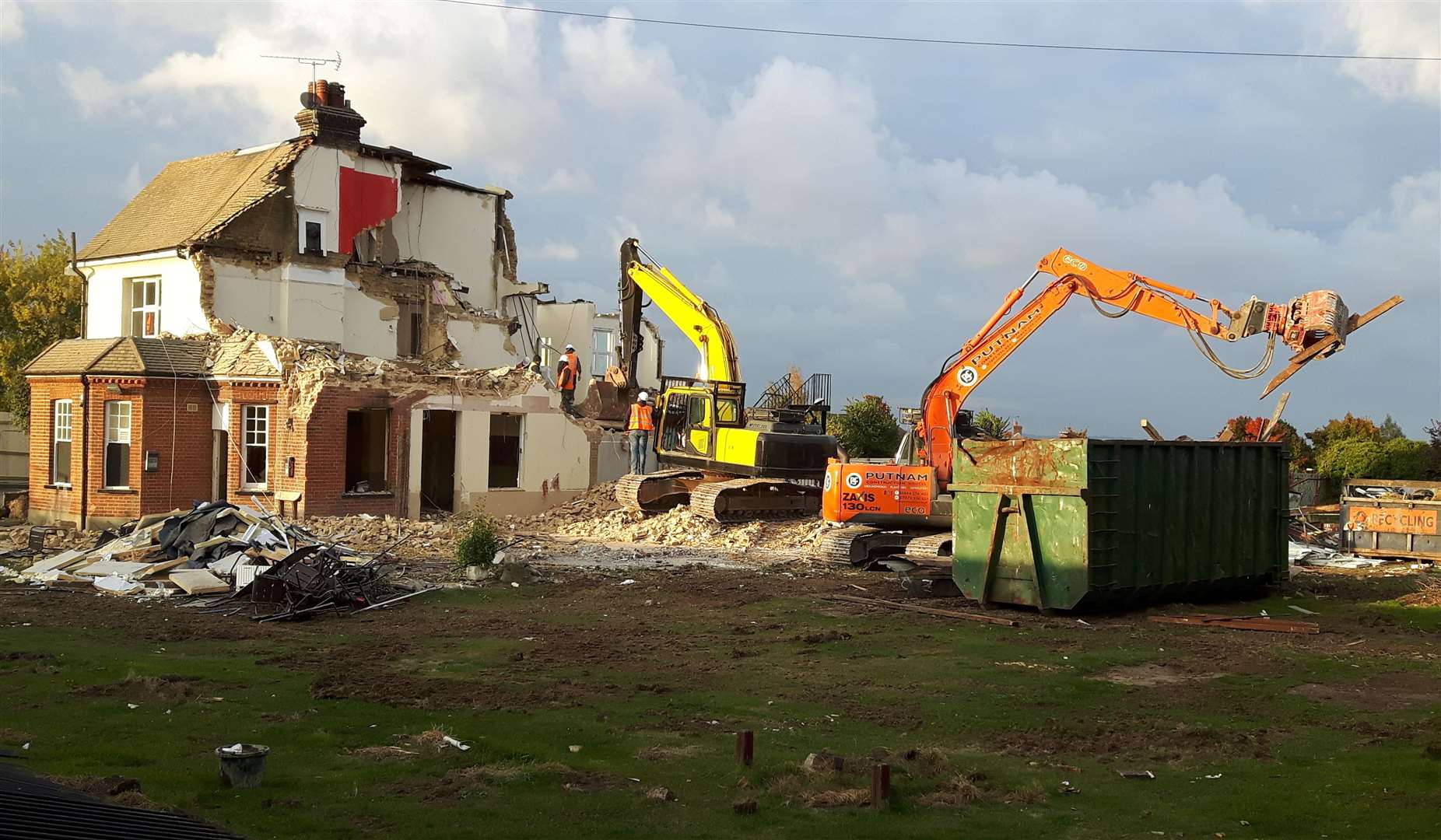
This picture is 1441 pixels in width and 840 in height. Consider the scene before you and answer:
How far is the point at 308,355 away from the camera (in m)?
25.6

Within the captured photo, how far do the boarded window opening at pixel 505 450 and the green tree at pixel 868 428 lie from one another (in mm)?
15134

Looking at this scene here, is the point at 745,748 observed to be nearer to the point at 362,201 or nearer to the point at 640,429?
the point at 640,429

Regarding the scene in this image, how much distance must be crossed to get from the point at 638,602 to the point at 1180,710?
803 centimetres

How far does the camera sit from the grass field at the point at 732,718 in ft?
24.9

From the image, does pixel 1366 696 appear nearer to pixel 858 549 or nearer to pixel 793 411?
pixel 858 549

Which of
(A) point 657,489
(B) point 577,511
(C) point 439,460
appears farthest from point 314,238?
(A) point 657,489

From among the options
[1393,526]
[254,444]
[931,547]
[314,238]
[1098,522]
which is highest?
[314,238]

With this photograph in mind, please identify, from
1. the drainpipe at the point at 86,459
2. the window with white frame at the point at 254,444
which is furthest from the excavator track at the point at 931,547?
the drainpipe at the point at 86,459

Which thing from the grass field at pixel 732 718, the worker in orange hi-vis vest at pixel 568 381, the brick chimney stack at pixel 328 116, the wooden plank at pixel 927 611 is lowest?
the grass field at pixel 732 718

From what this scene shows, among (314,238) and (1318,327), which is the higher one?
(314,238)

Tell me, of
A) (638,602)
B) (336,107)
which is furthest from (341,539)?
(336,107)

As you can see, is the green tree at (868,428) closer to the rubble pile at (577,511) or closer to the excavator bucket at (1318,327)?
the rubble pile at (577,511)

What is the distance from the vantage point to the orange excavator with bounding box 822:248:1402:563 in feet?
60.7

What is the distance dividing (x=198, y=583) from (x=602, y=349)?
26.0 metres
